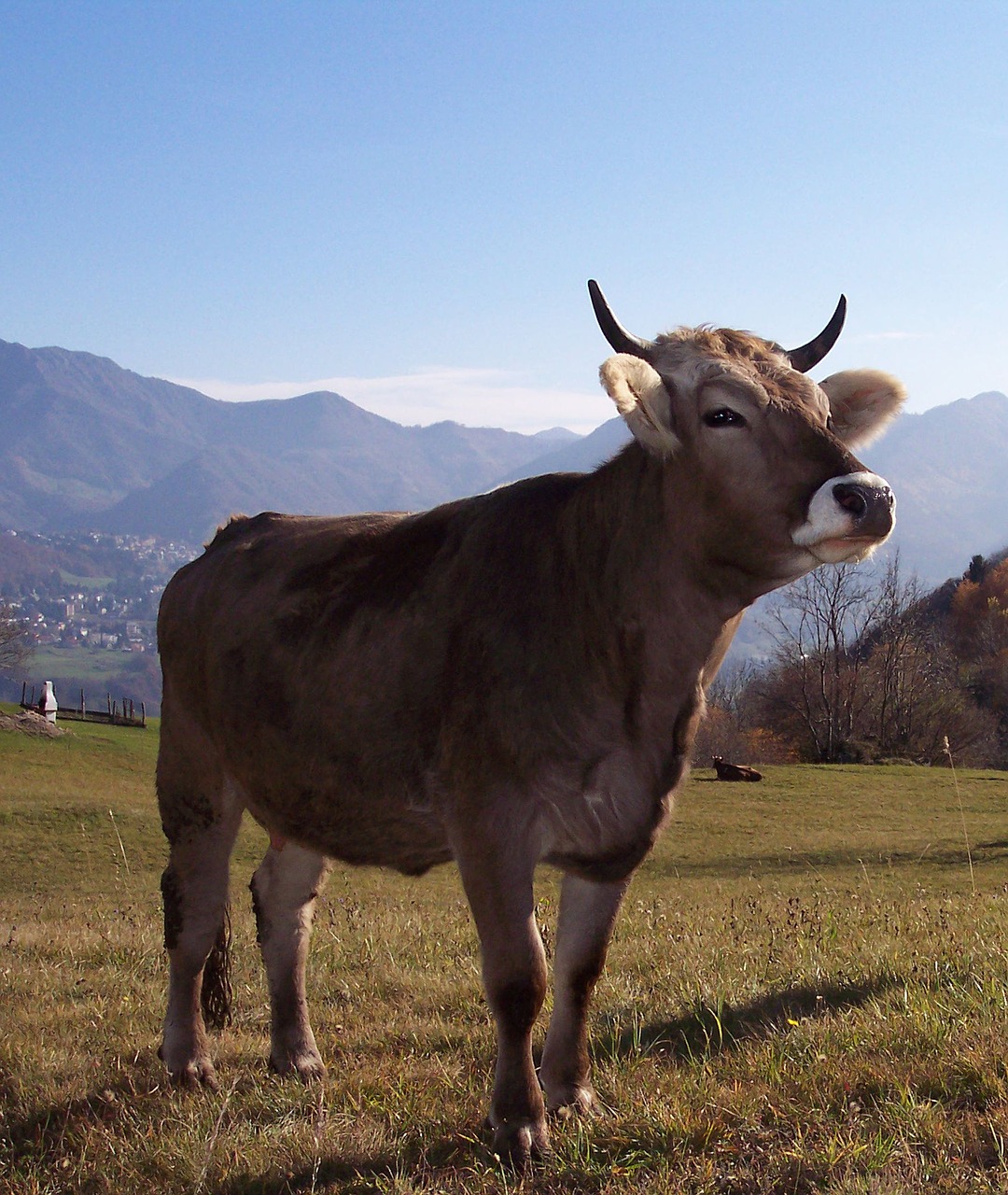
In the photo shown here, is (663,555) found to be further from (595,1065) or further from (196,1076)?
(196,1076)

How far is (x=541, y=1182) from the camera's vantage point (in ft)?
13.7

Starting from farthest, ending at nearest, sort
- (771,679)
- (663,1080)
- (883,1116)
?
(771,679), (663,1080), (883,1116)

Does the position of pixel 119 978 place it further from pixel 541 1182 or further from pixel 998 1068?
pixel 998 1068

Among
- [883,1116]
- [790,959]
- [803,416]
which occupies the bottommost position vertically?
[790,959]

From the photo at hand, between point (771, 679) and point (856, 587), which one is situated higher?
point (856, 587)

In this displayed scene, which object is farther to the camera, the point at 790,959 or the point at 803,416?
the point at 790,959

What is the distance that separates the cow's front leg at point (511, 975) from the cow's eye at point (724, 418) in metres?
1.89

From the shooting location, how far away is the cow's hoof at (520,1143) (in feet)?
14.4

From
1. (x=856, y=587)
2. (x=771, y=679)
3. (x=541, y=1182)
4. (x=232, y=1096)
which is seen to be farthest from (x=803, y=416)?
(x=771, y=679)

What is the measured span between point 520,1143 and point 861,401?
3.62m

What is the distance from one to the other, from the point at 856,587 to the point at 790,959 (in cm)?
6942

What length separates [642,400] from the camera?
171 inches

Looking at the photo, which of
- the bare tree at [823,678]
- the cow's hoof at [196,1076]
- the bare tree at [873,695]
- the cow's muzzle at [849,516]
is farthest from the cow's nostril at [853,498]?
the bare tree at [873,695]

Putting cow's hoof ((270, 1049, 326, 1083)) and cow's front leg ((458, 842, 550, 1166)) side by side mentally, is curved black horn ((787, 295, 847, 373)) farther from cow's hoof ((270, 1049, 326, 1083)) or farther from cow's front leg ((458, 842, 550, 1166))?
cow's hoof ((270, 1049, 326, 1083))
